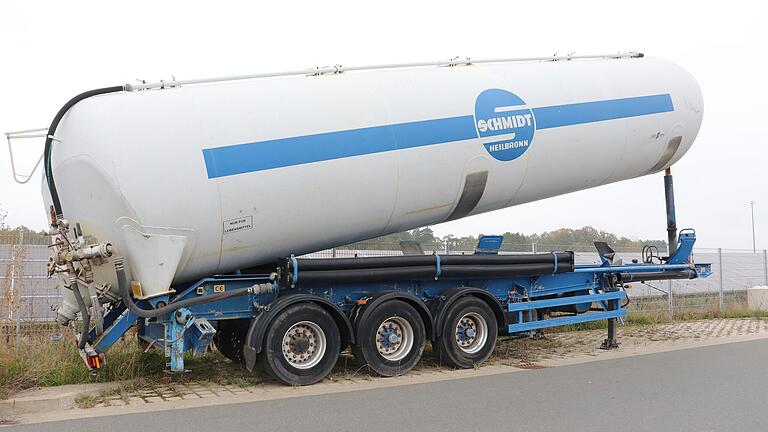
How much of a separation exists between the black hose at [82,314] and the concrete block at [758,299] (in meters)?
15.9

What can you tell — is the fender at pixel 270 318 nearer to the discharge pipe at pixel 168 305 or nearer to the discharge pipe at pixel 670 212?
the discharge pipe at pixel 168 305

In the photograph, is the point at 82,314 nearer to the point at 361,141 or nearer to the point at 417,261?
the point at 361,141

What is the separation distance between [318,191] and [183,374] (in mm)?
2678

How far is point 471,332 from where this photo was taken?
8.98 m

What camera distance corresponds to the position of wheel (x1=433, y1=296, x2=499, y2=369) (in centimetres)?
863

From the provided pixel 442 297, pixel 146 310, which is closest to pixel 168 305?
pixel 146 310

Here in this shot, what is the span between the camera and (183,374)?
7.95 meters

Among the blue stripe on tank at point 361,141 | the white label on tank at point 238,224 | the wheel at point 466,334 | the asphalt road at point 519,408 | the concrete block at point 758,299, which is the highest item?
the blue stripe on tank at point 361,141

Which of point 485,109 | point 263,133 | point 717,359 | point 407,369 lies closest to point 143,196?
point 263,133

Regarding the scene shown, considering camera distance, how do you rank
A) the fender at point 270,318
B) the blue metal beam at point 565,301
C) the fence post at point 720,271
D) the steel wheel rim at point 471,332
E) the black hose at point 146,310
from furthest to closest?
the fence post at point 720,271 → the blue metal beam at point 565,301 → the steel wheel rim at point 471,332 → the fender at point 270,318 → the black hose at point 146,310

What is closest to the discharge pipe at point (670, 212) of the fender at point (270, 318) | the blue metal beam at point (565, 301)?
the blue metal beam at point (565, 301)

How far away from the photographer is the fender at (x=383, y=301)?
26.2 feet

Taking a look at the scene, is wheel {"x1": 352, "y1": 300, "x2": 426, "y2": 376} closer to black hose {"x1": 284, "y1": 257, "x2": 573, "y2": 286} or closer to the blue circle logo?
black hose {"x1": 284, "y1": 257, "x2": 573, "y2": 286}

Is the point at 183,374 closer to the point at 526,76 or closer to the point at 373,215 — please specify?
the point at 373,215
